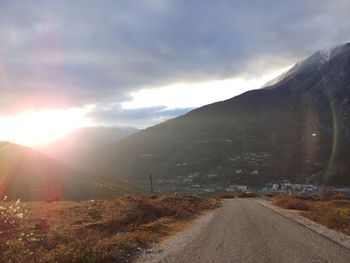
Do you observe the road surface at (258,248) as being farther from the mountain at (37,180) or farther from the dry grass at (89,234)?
the mountain at (37,180)

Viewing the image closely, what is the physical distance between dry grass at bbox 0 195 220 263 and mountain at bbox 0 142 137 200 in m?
39.9

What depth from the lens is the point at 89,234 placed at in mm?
19297

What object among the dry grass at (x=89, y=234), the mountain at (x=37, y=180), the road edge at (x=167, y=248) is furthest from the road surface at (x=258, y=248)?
the mountain at (x=37, y=180)

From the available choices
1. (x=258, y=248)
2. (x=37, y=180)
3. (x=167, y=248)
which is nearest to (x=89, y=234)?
(x=167, y=248)

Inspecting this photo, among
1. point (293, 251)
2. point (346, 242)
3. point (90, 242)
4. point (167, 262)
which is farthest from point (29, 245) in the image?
point (346, 242)

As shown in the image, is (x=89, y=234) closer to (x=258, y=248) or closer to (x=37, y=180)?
(x=258, y=248)

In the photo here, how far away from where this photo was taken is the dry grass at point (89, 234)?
47.0ft

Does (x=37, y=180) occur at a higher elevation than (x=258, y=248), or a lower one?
higher

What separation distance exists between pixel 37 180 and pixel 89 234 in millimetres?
65291

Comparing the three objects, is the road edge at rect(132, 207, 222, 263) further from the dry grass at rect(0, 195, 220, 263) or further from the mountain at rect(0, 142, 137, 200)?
the mountain at rect(0, 142, 137, 200)

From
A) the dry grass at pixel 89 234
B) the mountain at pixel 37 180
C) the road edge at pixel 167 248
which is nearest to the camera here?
the dry grass at pixel 89 234

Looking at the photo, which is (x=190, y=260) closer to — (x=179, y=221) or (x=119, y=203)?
(x=179, y=221)

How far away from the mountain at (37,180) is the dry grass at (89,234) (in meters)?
39.9

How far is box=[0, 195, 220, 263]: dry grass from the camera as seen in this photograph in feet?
47.0
